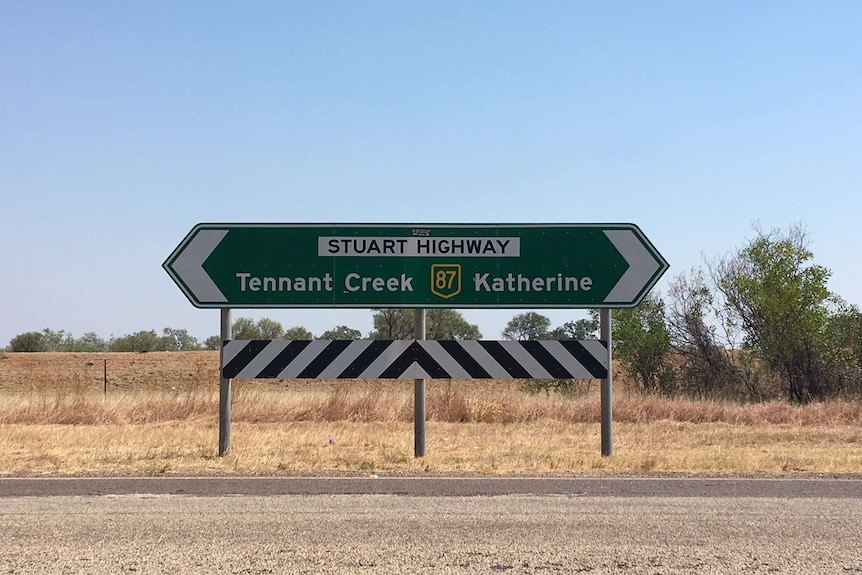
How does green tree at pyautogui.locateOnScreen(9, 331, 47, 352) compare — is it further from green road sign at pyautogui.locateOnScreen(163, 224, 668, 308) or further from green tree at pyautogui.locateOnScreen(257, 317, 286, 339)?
green road sign at pyautogui.locateOnScreen(163, 224, 668, 308)

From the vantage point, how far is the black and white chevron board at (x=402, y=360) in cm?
1130

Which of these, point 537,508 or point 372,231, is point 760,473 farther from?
point 372,231

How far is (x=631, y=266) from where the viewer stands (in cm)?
1152

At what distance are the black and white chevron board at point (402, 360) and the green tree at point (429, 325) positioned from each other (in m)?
9.16

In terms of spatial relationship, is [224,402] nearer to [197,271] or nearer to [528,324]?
[197,271]

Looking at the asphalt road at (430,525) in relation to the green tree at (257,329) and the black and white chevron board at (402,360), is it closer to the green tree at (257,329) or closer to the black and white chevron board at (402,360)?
the black and white chevron board at (402,360)

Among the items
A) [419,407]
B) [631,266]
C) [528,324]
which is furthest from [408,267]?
[528,324]

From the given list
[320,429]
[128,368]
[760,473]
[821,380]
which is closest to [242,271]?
[320,429]

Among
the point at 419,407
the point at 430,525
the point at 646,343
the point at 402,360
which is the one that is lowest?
the point at 430,525

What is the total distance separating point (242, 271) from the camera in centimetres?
1150

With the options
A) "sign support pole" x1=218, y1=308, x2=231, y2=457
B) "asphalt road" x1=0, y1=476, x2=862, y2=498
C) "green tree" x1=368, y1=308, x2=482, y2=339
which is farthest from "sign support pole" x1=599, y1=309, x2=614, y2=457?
"green tree" x1=368, y1=308, x2=482, y2=339

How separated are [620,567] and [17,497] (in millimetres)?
5529

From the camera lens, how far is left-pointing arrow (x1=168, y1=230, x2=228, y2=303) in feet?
37.6

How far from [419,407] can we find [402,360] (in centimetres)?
68
